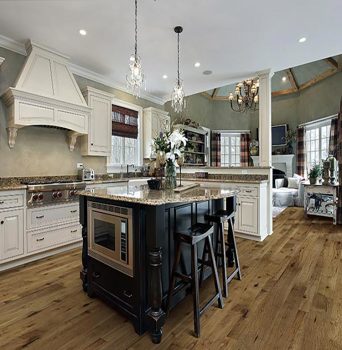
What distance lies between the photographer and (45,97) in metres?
3.17

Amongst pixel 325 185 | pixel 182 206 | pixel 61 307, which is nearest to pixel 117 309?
pixel 61 307

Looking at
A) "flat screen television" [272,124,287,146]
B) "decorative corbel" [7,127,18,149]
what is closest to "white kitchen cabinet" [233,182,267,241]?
"decorative corbel" [7,127,18,149]

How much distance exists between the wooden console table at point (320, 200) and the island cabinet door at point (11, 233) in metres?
5.63

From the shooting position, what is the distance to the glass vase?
7.81 feet

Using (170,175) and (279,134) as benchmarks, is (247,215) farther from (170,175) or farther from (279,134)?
(279,134)

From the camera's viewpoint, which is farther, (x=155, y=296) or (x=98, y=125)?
(x=98, y=125)

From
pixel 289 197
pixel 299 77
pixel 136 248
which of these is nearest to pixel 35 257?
pixel 136 248

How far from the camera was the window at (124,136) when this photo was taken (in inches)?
184

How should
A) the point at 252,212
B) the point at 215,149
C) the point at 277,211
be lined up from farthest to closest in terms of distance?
1. the point at 215,149
2. the point at 277,211
3. the point at 252,212

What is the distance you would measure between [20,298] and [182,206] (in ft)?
5.77

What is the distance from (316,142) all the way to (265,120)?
4669mm

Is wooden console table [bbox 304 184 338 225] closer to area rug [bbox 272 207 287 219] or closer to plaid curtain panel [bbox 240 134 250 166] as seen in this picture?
area rug [bbox 272 207 287 219]

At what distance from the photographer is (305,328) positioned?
1.71 meters

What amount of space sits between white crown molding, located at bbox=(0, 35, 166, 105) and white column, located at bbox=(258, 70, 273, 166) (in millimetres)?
2512
